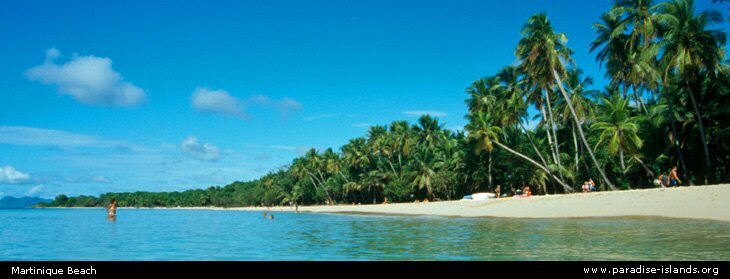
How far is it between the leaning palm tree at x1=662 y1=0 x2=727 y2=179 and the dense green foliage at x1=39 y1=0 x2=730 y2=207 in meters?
0.06

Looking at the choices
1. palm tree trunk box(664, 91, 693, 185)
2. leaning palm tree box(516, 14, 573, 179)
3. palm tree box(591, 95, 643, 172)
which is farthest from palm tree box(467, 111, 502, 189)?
palm tree trunk box(664, 91, 693, 185)

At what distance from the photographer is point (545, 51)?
3519cm

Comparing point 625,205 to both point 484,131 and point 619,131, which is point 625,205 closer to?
point 619,131

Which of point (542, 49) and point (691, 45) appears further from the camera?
point (542, 49)

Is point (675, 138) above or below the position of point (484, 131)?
below

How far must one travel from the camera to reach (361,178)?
80.1 meters

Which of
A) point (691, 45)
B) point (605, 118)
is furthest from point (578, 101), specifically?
point (691, 45)

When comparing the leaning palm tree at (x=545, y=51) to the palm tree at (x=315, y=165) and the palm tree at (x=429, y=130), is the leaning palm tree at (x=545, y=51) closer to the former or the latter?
the palm tree at (x=429, y=130)

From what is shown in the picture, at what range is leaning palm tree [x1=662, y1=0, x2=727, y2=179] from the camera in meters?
26.9

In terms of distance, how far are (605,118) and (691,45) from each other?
8.71 metres

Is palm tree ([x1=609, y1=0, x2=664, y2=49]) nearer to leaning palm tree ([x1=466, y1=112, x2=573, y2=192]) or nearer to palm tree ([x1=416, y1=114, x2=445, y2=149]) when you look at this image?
leaning palm tree ([x1=466, y1=112, x2=573, y2=192])

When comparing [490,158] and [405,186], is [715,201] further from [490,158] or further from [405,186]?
[405,186]

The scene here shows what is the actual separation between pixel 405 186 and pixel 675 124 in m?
37.4

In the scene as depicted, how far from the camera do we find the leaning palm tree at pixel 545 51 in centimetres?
3456
